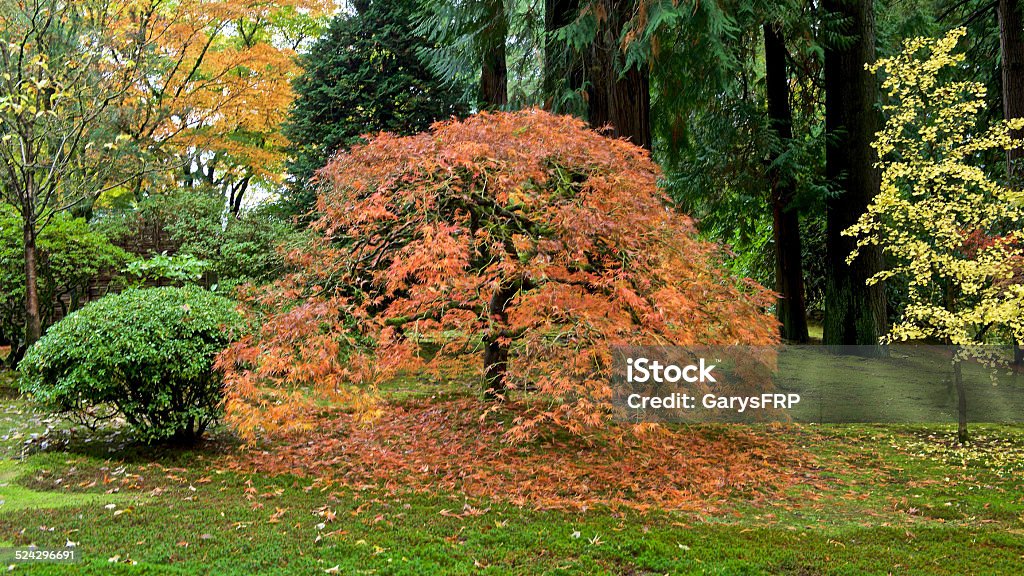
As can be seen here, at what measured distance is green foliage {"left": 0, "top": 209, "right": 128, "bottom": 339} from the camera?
360 inches

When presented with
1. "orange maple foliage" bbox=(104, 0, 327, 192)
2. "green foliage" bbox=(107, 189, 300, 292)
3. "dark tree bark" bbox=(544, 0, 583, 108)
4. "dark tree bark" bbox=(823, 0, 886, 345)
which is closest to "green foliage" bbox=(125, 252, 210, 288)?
"green foliage" bbox=(107, 189, 300, 292)

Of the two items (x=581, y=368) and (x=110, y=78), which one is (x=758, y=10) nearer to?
(x=581, y=368)

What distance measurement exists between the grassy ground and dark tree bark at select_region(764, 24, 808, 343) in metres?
4.65

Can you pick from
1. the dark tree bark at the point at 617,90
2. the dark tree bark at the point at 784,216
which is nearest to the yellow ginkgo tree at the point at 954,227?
the dark tree bark at the point at 617,90

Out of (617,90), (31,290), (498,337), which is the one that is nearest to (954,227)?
(617,90)

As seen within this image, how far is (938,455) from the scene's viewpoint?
6.15 meters

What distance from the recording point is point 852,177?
890 centimetres

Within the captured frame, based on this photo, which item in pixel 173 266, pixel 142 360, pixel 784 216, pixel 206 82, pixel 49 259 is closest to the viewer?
pixel 142 360

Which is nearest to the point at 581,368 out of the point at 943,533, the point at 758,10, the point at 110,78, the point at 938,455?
the point at 943,533

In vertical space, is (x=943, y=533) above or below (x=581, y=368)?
below

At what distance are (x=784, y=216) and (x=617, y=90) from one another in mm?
3850

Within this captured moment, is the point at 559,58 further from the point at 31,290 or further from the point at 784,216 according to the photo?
the point at 31,290

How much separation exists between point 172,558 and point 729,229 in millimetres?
9706

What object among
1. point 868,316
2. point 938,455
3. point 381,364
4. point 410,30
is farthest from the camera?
point 410,30
